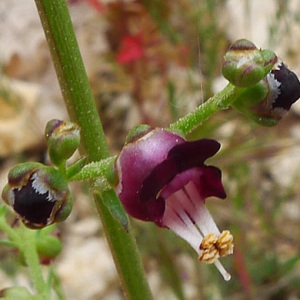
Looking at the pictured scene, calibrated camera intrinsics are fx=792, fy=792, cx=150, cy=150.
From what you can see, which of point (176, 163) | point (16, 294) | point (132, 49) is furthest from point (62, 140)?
point (132, 49)

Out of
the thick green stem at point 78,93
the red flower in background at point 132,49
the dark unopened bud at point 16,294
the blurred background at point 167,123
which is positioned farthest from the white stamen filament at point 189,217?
the red flower in background at point 132,49

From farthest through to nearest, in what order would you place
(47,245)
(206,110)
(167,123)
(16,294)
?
(167,123), (47,245), (16,294), (206,110)

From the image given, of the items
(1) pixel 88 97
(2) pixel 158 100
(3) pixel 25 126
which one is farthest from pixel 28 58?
(1) pixel 88 97

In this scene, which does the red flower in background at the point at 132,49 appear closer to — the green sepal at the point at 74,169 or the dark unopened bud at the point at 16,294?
→ the dark unopened bud at the point at 16,294

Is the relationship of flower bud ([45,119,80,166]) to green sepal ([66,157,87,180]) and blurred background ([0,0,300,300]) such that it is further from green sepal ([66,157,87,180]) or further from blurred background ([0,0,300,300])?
blurred background ([0,0,300,300])

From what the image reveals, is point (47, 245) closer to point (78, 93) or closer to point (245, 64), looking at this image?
point (78, 93)

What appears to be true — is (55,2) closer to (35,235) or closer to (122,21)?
(35,235)
